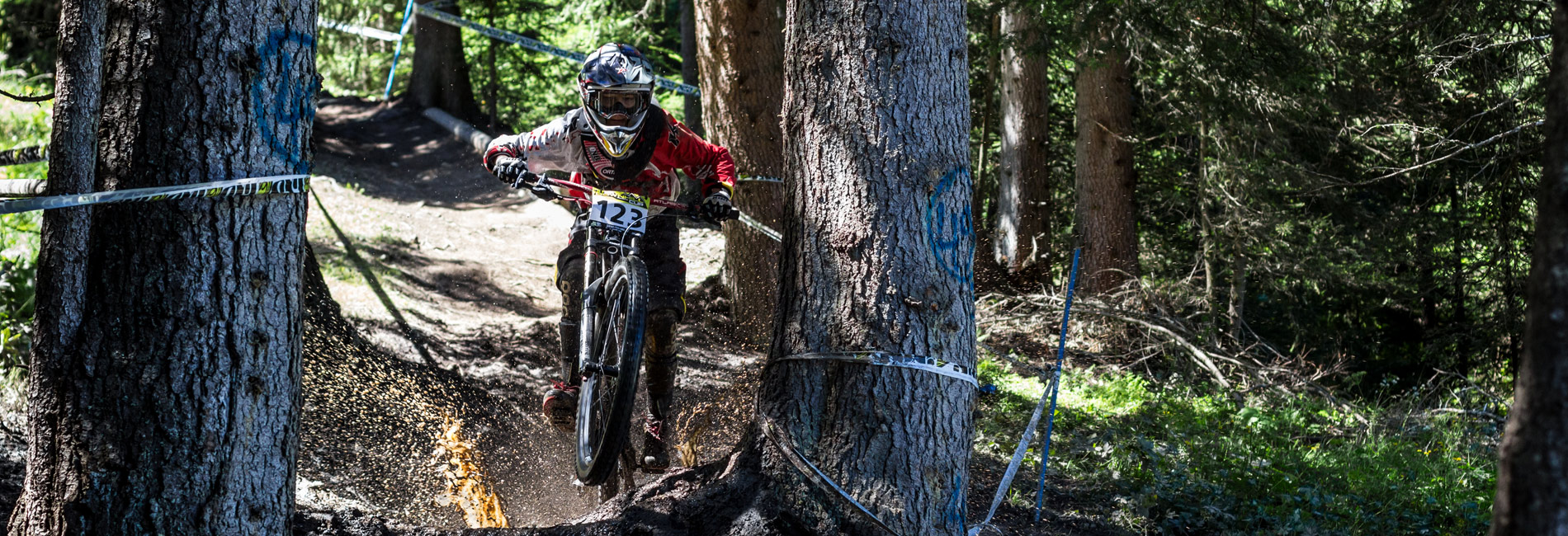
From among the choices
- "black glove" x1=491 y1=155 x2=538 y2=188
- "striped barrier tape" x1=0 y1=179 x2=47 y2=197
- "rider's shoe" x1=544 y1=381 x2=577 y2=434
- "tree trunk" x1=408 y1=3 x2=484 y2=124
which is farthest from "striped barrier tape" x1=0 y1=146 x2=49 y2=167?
"tree trunk" x1=408 y1=3 x2=484 y2=124

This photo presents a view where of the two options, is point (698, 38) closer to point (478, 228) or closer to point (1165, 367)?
point (1165, 367)

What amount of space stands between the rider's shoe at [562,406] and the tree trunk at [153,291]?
2.16 metres

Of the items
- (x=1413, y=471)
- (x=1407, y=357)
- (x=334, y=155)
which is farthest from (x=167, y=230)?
(x=1407, y=357)

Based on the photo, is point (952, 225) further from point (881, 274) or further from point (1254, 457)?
point (1254, 457)

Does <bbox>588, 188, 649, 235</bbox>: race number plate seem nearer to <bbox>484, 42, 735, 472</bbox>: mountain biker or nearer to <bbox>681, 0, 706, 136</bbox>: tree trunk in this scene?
<bbox>484, 42, 735, 472</bbox>: mountain biker

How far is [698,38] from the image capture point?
7.88m

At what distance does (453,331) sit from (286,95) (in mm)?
5336

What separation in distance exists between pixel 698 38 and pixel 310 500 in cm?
447

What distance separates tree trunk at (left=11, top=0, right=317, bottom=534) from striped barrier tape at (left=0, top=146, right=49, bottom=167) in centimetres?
97

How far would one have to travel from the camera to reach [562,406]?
16.6ft

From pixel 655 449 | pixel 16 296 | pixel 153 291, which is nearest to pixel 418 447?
pixel 655 449

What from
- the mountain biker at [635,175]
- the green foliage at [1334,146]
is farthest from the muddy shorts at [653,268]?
the green foliage at [1334,146]

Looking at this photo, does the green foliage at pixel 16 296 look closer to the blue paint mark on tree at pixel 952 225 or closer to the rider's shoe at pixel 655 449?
the rider's shoe at pixel 655 449

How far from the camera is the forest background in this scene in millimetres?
5445
